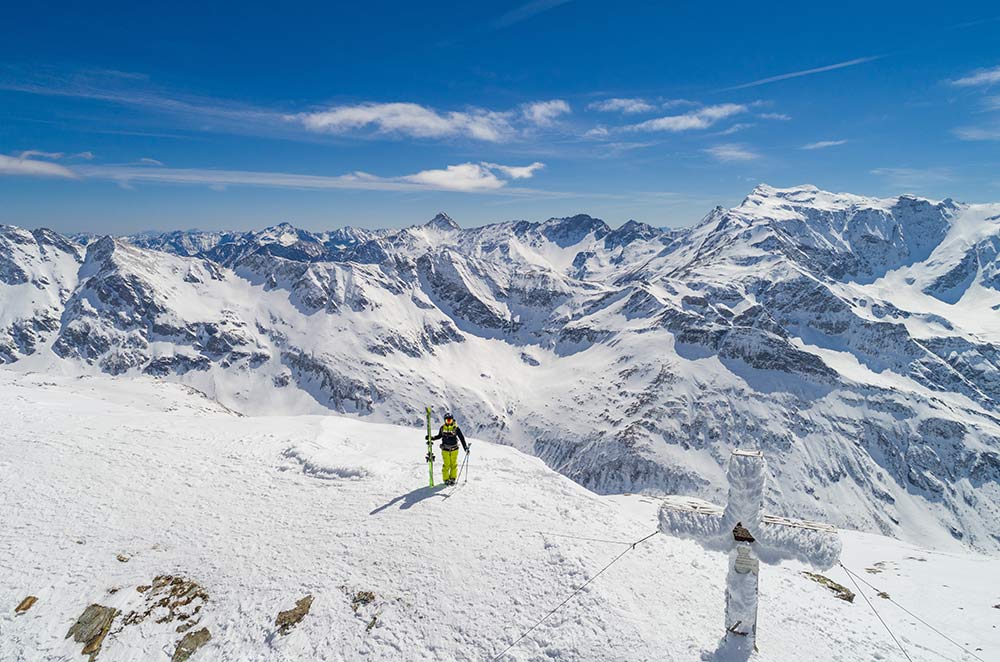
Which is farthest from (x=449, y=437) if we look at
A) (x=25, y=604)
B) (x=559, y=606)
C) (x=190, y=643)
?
(x=25, y=604)

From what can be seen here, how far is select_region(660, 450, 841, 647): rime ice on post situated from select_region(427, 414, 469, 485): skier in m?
10.2

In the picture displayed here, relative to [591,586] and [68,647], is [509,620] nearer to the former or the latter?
[591,586]

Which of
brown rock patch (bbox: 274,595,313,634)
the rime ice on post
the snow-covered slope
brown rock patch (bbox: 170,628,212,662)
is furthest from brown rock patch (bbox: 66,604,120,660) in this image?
the rime ice on post

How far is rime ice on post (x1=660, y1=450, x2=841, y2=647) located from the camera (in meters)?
11.3

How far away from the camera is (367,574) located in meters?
15.0

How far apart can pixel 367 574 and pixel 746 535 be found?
10.8 meters

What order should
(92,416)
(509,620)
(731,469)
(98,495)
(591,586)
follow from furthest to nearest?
1. (92,416)
2. (98,495)
3. (591,586)
4. (509,620)
5. (731,469)

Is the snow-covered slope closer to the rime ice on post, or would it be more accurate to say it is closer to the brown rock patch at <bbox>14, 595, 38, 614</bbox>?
the brown rock patch at <bbox>14, 595, 38, 614</bbox>

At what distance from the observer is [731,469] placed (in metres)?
11.6

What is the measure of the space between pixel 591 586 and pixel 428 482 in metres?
9.45

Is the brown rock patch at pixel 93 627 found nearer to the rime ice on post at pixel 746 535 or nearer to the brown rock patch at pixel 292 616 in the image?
the brown rock patch at pixel 292 616

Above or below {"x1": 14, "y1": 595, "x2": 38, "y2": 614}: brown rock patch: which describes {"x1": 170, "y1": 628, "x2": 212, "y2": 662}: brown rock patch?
below

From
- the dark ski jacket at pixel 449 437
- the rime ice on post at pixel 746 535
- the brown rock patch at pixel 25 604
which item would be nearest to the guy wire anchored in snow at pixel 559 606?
Result: the rime ice on post at pixel 746 535

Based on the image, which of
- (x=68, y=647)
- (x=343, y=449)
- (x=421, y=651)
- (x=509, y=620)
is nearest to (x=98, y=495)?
(x=68, y=647)
